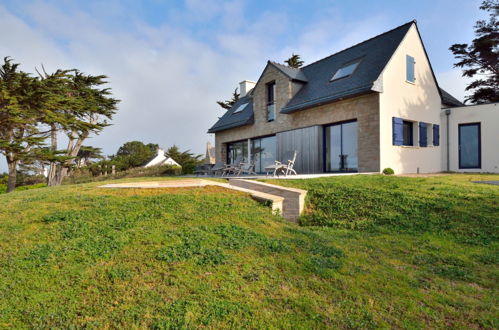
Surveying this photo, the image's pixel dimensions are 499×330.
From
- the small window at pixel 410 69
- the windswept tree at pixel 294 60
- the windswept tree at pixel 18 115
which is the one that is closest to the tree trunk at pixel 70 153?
the windswept tree at pixel 18 115

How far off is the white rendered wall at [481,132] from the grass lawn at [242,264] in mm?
9890

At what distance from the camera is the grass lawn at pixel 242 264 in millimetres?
2666

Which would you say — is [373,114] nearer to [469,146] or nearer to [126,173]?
[469,146]

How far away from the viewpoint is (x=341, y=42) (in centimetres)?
1811

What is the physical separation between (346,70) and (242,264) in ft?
43.0

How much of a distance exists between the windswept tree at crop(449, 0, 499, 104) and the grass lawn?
20.9 m

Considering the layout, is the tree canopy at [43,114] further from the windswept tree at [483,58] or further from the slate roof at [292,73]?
the windswept tree at [483,58]

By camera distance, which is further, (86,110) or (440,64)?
(86,110)

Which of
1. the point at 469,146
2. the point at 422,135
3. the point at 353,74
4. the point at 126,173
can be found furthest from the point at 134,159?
the point at 469,146

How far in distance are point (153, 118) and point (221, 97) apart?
34.5 ft

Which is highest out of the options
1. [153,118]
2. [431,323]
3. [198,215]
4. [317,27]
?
[317,27]

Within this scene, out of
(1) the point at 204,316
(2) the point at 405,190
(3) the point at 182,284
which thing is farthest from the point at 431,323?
(2) the point at 405,190

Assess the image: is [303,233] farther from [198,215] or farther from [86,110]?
[86,110]

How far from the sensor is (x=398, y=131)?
12422mm
